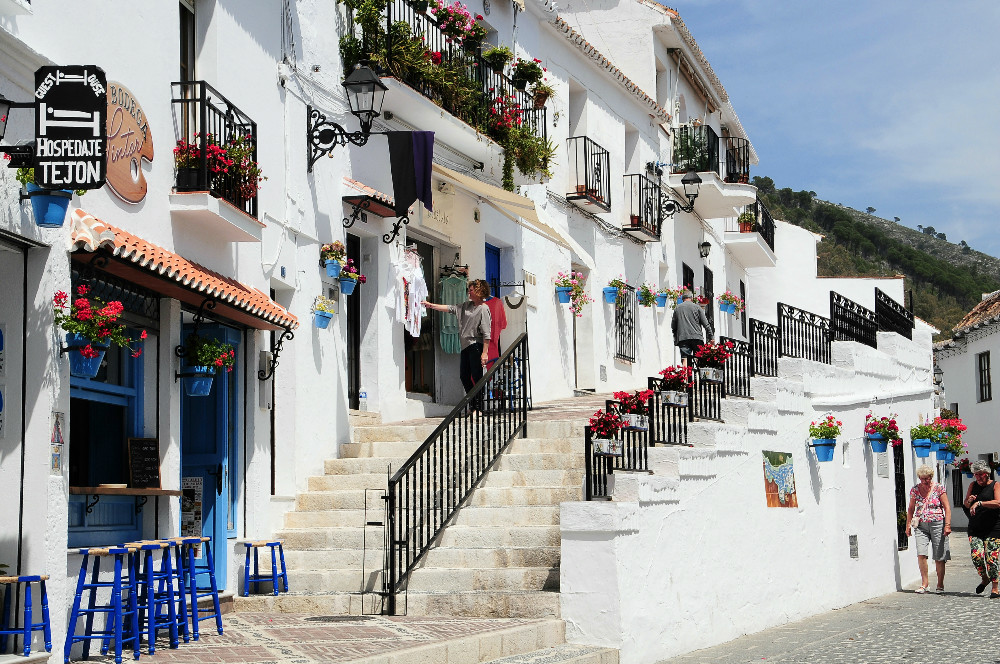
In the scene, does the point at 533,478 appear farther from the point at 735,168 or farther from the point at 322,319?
the point at 735,168

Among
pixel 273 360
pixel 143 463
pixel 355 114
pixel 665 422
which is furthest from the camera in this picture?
pixel 355 114

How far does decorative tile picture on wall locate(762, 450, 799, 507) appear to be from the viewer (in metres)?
14.1

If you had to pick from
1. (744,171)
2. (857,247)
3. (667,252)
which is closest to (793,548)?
(667,252)

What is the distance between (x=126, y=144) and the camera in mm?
9742

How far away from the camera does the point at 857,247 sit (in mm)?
81938

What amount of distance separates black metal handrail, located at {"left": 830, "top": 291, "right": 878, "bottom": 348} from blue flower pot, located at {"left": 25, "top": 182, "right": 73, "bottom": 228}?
1249cm

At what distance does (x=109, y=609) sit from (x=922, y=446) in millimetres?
14728

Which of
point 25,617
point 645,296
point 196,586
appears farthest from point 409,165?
point 645,296

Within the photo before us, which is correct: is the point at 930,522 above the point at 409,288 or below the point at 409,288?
below

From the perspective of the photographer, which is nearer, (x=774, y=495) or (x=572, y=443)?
(x=572, y=443)

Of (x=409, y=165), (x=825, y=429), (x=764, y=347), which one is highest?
(x=409, y=165)

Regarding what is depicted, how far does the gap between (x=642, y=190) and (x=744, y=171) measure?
5.26 metres

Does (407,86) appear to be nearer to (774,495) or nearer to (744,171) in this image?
(774,495)

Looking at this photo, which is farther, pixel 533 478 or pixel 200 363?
pixel 533 478
